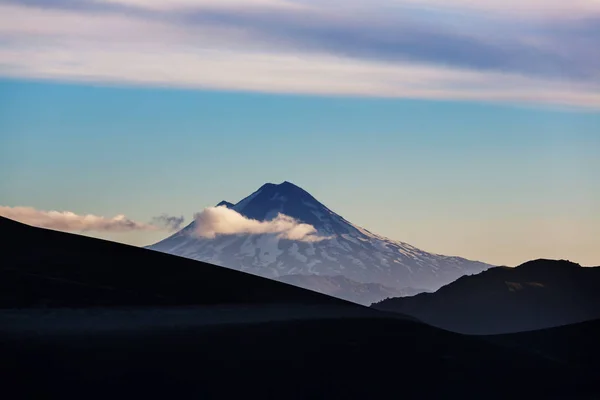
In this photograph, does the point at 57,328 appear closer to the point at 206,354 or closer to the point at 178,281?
the point at 206,354

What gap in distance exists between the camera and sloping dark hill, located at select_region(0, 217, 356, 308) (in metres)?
114

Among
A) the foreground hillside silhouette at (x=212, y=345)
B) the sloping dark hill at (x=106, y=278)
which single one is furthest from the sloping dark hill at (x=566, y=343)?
the sloping dark hill at (x=106, y=278)

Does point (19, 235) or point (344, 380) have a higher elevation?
point (19, 235)

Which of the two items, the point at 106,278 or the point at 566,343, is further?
the point at 566,343

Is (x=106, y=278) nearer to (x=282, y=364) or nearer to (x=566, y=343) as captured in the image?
(x=282, y=364)

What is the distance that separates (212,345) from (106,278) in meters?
32.6

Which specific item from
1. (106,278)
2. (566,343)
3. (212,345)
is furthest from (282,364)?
(566,343)

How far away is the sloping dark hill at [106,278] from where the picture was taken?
114 meters

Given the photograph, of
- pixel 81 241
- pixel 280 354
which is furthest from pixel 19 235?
pixel 280 354

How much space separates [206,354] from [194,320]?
14.4 meters

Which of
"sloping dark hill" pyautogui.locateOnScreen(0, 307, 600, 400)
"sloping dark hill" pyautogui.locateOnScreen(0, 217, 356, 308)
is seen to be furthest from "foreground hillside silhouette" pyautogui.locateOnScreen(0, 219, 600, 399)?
"sloping dark hill" pyautogui.locateOnScreen(0, 217, 356, 308)

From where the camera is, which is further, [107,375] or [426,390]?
[426,390]

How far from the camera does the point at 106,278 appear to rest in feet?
414

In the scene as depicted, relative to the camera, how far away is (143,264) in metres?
139
